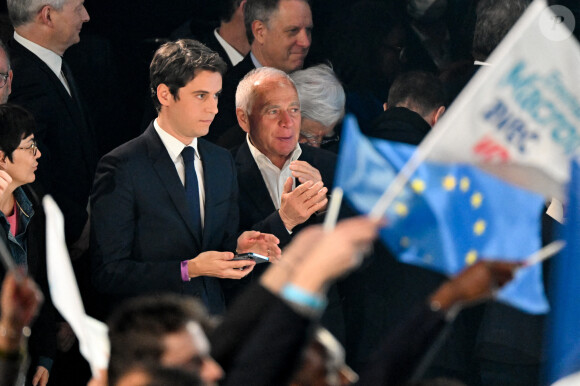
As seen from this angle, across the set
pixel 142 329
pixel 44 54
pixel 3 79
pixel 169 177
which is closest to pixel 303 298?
pixel 142 329

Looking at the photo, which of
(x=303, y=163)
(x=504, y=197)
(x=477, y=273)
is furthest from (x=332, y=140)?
(x=477, y=273)

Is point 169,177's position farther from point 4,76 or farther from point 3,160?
point 4,76

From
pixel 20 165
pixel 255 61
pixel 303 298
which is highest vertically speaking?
pixel 303 298

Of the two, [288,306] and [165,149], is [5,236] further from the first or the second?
[288,306]

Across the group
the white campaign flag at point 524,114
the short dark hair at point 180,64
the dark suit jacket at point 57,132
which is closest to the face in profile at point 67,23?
the dark suit jacket at point 57,132

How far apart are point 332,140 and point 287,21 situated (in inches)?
26.4

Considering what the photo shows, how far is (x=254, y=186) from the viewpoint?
4961mm

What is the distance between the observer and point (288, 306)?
7.65ft

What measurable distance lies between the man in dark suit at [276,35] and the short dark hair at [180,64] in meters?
0.77

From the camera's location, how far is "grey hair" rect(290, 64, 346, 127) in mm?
5352

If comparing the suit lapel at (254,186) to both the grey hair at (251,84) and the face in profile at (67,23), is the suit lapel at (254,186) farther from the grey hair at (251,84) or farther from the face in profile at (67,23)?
the face in profile at (67,23)

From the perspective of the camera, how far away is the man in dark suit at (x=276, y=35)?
5.62 m

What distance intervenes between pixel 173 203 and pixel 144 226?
14 cm

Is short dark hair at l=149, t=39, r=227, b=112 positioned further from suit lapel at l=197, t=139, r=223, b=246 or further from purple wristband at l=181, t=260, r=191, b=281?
purple wristband at l=181, t=260, r=191, b=281
